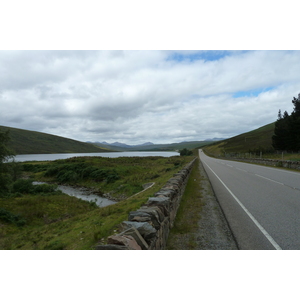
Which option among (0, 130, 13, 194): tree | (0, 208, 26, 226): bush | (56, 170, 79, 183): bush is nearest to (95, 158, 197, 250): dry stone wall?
(0, 208, 26, 226): bush

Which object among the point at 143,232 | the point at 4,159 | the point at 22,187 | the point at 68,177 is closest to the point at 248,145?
the point at 68,177

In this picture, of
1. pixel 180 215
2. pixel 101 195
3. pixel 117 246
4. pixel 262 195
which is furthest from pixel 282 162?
pixel 117 246

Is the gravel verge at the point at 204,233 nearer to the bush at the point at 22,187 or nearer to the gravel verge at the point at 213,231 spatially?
the gravel verge at the point at 213,231

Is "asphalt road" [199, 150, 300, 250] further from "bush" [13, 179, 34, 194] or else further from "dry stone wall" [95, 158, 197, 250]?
"bush" [13, 179, 34, 194]

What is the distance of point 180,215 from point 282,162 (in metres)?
23.9

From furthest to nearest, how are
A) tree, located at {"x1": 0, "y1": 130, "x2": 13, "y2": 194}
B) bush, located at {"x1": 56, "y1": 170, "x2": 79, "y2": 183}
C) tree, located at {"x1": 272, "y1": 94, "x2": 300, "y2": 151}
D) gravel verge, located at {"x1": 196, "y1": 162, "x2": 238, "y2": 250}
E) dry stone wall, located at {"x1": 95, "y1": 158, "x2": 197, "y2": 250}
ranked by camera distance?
1. tree, located at {"x1": 272, "y1": 94, "x2": 300, "y2": 151}
2. bush, located at {"x1": 56, "y1": 170, "x2": 79, "y2": 183}
3. tree, located at {"x1": 0, "y1": 130, "x2": 13, "y2": 194}
4. gravel verge, located at {"x1": 196, "y1": 162, "x2": 238, "y2": 250}
5. dry stone wall, located at {"x1": 95, "y1": 158, "x2": 197, "y2": 250}

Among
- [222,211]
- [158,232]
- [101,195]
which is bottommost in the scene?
[101,195]

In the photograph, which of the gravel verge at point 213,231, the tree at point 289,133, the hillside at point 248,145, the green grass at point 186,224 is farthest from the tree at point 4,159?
the hillside at point 248,145

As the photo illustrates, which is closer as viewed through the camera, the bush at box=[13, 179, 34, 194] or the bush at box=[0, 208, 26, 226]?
A: the bush at box=[0, 208, 26, 226]

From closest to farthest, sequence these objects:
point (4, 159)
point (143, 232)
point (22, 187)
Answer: point (143, 232) → point (4, 159) → point (22, 187)

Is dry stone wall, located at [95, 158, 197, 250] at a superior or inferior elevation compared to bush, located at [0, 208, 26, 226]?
superior

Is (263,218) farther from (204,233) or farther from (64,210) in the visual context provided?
(64,210)

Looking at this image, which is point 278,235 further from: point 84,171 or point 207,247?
point 84,171
